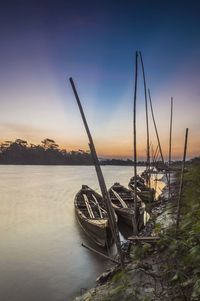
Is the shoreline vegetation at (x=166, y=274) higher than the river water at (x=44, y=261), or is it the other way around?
the shoreline vegetation at (x=166, y=274)

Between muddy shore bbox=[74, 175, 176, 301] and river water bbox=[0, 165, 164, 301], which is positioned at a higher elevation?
muddy shore bbox=[74, 175, 176, 301]

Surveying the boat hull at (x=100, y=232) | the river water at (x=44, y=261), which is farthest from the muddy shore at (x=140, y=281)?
the boat hull at (x=100, y=232)

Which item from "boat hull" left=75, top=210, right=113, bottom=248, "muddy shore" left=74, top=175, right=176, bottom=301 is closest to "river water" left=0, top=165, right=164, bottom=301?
"boat hull" left=75, top=210, right=113, bottom=248

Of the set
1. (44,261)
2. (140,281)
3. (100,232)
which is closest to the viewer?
(140,281)

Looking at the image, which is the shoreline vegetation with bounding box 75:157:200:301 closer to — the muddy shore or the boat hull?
the muddy shore

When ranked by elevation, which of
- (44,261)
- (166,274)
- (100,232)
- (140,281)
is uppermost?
(166,274)

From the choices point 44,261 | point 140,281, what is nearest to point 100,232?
point 44,261

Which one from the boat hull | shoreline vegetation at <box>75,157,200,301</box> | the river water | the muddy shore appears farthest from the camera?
the boat hull

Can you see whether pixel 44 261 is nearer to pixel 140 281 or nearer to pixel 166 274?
pixel 140 281

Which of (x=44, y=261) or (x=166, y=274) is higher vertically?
(x=166, y=274)

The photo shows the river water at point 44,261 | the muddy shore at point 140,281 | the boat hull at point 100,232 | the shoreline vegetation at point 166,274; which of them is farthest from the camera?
the boat hull at point 100,232

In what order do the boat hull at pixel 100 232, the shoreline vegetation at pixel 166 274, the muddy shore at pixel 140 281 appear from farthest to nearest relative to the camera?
the boat hull at pixel 100 232 → the muddy shore at pixel 140 281 → the shoreline vegetation at pixel 166 274

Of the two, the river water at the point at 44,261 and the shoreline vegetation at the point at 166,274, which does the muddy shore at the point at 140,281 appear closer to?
the shoreline vegetation at the point at 166,274

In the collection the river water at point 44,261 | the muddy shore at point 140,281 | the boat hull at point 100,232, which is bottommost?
the river water at point 44,261
